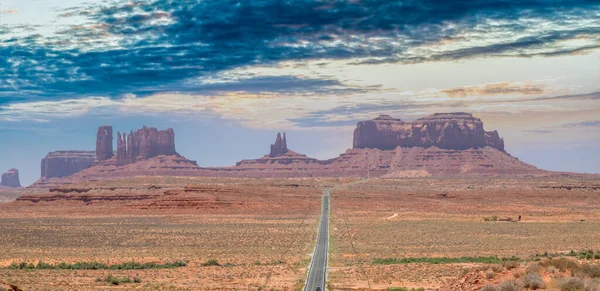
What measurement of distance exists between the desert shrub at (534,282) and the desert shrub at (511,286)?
0.76ft

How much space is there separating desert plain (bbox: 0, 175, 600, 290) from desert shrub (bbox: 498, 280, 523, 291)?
1.49 meters

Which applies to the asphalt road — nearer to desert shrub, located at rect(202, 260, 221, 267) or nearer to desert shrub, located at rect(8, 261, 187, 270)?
desert shrub, located at rect(202, 260, 221, 267)

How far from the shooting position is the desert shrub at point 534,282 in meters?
23.3

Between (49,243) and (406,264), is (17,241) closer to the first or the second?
(49,243)

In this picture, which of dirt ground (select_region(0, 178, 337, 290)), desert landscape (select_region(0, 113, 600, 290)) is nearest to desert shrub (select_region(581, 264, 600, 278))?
desert landscape (select_region(0, 113, 600, 290))

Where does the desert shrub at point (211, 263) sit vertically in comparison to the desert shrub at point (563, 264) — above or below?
below

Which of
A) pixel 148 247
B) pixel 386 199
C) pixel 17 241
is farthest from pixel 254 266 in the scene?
pixel 386 199

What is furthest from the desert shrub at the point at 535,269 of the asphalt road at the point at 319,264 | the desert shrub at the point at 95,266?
the desert shrub at the point at 95,266

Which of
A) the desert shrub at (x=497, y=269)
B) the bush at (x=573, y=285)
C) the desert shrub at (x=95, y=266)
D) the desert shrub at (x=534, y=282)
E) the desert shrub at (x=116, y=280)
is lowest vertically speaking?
the desert shrub at (x=95, y=266)

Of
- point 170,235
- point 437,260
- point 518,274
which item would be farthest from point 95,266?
point 518,274

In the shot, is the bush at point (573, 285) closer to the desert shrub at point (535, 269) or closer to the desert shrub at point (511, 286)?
the desert shrub at point (511, 286)

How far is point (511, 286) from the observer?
23.3 m

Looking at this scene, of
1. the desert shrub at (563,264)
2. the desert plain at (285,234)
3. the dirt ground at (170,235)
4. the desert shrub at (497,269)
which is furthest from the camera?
the dirt ground at (170,235)

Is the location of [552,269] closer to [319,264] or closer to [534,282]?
[534,282]
